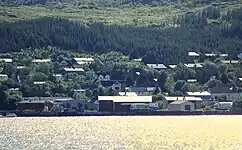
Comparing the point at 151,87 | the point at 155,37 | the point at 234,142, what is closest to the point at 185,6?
the point at 155,37

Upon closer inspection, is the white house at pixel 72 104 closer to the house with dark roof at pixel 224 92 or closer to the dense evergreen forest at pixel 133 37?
the house with dark roof at pixel 224 92

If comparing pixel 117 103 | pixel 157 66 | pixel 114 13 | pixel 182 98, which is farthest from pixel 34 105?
pixel 114 13

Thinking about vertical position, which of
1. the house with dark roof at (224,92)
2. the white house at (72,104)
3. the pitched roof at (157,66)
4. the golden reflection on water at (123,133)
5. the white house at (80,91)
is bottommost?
the pitched roof at (157,66)

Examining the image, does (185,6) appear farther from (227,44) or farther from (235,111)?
(235,111)

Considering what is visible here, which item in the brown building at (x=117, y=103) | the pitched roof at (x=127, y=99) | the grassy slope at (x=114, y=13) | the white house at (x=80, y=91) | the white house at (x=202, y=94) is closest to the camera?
the brown building at (x=117, y=103)

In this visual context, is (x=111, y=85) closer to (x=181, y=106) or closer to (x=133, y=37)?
(x=181, y=106)

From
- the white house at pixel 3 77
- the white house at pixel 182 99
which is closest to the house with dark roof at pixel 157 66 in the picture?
the white house at pixel 182 99
